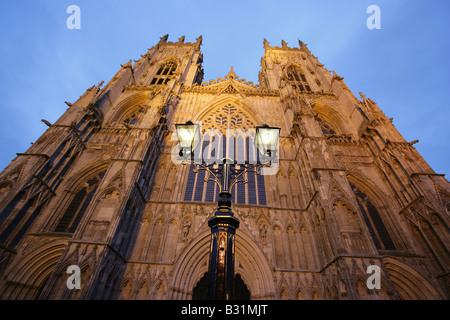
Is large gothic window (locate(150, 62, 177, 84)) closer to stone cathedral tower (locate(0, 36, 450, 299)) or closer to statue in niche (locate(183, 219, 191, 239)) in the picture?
stone cathedral tower (locate(0, 36, 450, 299))

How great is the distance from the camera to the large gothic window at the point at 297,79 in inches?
868

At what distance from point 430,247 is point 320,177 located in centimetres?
555

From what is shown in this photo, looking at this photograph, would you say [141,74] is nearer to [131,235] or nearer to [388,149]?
[131,235]

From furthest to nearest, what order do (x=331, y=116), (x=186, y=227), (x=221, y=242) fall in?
(x=331, y=116), (x=186, y=227), (x=221, y=242)

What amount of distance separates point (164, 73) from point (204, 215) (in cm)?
1977

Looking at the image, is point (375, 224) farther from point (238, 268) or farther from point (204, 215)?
point (204, 215)

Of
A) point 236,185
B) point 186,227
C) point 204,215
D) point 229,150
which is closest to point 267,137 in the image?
point 204,215

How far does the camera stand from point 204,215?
36.1 feet

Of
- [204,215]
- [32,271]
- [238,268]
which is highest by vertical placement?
[204,215]

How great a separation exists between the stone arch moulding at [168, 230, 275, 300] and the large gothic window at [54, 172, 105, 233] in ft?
19.5

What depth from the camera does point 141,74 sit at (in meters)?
22.6

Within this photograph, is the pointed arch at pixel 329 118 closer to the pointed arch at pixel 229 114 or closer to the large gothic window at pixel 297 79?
the large gothic window at pixel 297 79

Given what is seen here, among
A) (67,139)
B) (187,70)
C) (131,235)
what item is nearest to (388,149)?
(131,235)
